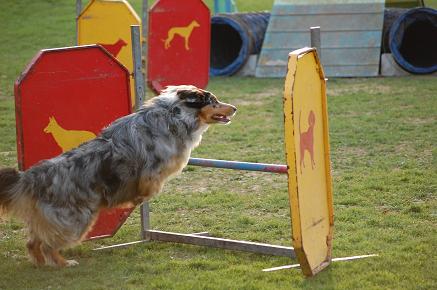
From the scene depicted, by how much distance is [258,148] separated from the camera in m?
9.65

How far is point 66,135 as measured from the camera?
235 inches

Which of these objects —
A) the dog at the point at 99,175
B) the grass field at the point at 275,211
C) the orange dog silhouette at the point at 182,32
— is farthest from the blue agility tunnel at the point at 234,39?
the dog at the point at 99,175

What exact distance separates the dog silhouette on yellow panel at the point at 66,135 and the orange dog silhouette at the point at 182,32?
17.7 feet

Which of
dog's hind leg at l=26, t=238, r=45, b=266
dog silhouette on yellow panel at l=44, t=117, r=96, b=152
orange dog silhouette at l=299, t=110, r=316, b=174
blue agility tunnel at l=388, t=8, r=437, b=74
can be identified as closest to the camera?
orange dog silhouette at l=299, t=110, r=316, b=174

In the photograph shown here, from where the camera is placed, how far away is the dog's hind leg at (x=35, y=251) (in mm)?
5629

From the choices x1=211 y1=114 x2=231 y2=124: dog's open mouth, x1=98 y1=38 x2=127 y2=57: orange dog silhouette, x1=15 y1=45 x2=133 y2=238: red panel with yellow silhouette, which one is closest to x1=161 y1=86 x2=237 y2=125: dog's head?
x1=211 y1=114 x2=231 y2=124: dog's open mouth

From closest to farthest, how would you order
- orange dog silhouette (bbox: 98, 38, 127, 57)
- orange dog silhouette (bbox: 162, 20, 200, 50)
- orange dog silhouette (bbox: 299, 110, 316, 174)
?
orange dog silhouette (bbox: 299, 110, 316, 174)
orange dog silhouette (bbox: 98, 38, 127, 57)
orange dog silhouette (bbox: 162, 20, 200, 50)

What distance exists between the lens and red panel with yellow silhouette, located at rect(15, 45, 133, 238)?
569 cm

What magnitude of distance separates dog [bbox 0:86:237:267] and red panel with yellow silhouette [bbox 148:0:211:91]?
5454 millimetres

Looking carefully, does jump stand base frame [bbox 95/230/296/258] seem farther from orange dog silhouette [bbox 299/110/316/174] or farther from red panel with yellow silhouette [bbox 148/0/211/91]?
red panel with yellow silhouette [bbox 148/0/211/91]

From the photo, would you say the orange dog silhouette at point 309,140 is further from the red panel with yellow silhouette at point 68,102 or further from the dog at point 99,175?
the red panel with yellow silhouette at point 68,102

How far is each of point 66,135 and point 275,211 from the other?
7.24 ft

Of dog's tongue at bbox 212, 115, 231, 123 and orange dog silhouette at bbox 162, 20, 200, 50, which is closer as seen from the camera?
dog's tongue at bbox 212, 115, 231, 123

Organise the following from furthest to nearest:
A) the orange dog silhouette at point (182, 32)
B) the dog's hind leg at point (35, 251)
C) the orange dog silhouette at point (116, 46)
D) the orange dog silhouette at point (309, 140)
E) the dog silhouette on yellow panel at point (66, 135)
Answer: the orange dog silhouette at point (182, 32), the orange dog silhouette at point (116, 46), the dog silhouette on yellow panel at point (66, 135), the dog's hind leg at point (35, 251), the orange dog silhouette at point (309, 140)
